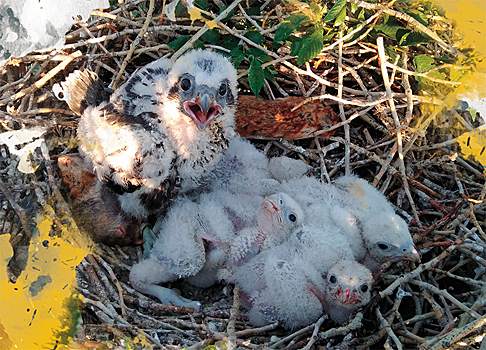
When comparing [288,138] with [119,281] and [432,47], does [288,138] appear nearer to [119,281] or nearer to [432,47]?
[432,47]

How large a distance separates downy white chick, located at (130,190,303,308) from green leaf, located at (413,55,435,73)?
4.63ft

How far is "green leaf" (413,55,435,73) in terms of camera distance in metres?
3.04

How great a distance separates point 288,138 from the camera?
11.2ft

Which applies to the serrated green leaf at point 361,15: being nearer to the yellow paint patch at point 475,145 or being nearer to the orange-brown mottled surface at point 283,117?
the orange-brown mottled surface at point 283,117

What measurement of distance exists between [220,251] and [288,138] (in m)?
1.19

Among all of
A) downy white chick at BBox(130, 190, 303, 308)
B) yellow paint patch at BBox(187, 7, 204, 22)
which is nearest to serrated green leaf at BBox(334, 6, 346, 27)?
yellow paint patch at BBox(187, 7, 204, 22)

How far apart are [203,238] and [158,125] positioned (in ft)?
2.47

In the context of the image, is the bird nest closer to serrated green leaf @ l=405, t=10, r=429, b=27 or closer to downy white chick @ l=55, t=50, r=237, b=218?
serrated green leaf @ l=405, t=10, r=429, b=27

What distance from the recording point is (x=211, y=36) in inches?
127

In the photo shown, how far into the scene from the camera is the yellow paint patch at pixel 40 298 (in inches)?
67.4

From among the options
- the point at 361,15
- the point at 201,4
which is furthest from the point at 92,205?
the point at 361,15

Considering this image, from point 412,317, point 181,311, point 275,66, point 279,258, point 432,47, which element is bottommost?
point 181,311

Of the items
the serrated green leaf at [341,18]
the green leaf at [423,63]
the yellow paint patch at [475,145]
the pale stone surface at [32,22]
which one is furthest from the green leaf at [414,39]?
the pale stone surface at [32,22]

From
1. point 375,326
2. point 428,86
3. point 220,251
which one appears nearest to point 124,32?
point 220,251
